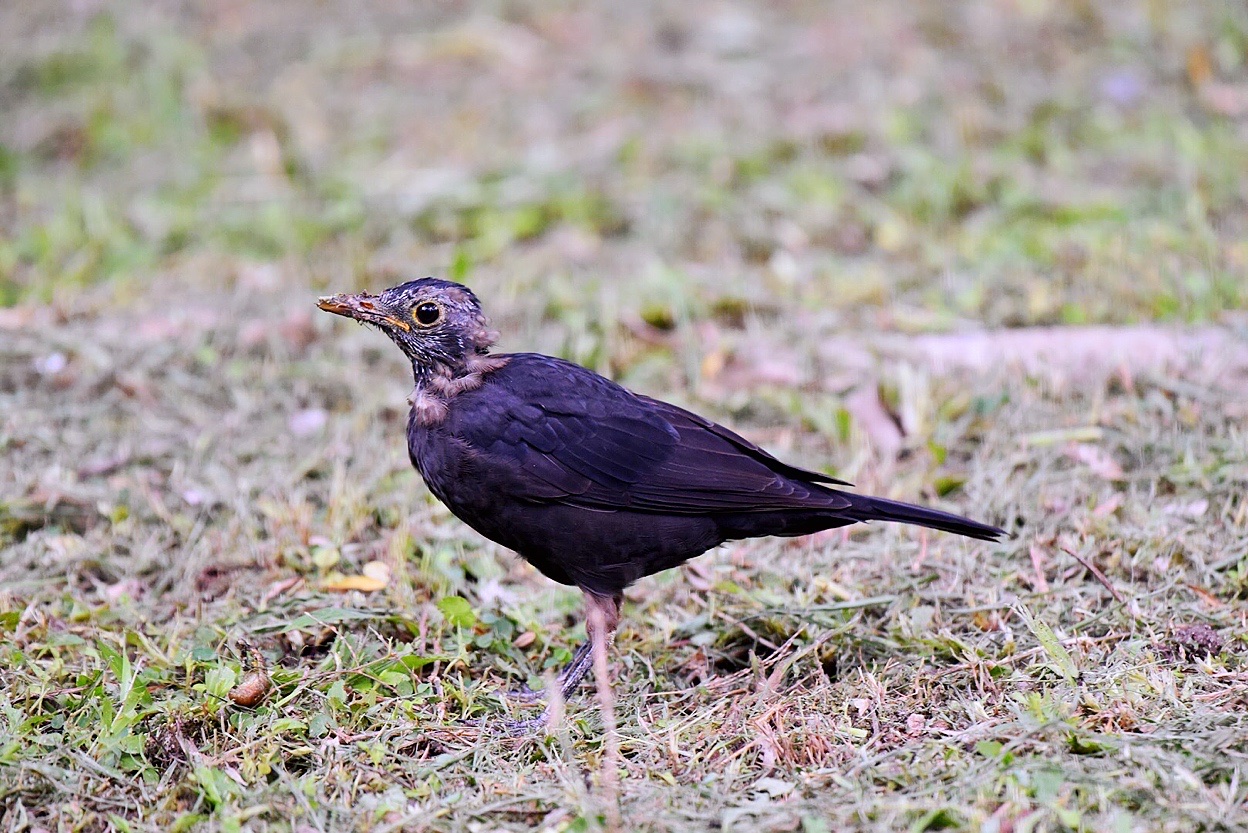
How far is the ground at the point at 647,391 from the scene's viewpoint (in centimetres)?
367

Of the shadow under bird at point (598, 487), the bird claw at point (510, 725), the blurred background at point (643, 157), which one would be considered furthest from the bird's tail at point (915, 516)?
the blurred background at point (643, 157)

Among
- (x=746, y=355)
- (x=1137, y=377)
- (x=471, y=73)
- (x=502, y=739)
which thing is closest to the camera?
(x=502, y=739)

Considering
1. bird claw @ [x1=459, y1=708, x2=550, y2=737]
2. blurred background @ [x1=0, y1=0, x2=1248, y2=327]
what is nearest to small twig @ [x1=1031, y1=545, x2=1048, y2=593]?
bird claw @ [x1=459, y1=708, x2=550, y2=737]

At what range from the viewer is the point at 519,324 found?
669cm

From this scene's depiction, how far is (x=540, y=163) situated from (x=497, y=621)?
431cm

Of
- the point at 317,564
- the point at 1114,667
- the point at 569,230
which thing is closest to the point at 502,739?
Answer: the point at 317,564

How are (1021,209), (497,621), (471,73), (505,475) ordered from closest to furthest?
(505,475)
(497,621)
(1021,209)
(471,73)

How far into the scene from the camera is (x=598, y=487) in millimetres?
4273

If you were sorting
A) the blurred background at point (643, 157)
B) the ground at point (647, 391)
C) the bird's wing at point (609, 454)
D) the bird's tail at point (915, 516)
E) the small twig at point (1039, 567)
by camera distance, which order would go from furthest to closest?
the blurred background at point (643, 157)
the small twig at point (1039, 567)
the bird's wing at point (609, 454)
the bird's tail at point (915, 516)
the ground at point (647, 391)

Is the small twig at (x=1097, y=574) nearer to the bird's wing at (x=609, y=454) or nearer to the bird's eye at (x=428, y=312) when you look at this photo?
the bird's wing at (x=609, y=454)

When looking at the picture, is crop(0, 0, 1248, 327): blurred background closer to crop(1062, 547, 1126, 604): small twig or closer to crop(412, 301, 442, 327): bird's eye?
crop(412, 301, 442, 327): bird's eye

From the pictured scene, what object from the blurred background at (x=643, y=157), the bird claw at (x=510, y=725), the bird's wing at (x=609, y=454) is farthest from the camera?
the blurred background at (x=643, y=157)

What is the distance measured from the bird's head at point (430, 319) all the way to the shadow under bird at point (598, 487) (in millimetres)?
161

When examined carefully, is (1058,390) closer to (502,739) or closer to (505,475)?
(505,475)
